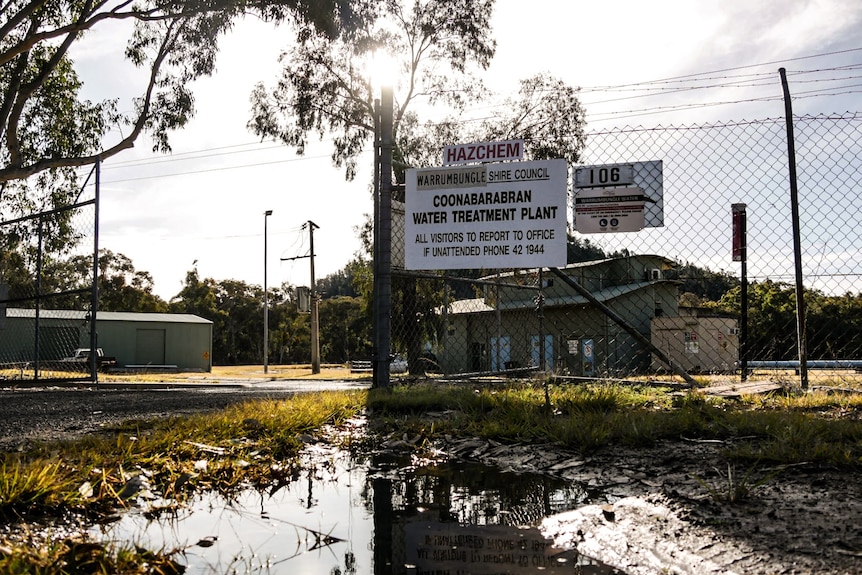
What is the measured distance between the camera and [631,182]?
608 centimetres

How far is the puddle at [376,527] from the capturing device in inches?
89.4

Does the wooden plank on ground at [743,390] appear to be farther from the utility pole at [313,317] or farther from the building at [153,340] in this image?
the building at [153,340]

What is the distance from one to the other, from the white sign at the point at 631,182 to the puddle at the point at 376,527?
131 inches

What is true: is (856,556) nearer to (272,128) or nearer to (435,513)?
(435,513)

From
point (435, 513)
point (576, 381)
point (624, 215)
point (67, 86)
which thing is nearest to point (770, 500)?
point (435, 513)

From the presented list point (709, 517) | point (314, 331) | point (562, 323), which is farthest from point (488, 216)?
point (314, 331)

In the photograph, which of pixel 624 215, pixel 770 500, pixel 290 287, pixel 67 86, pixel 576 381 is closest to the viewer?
pixel 770 500

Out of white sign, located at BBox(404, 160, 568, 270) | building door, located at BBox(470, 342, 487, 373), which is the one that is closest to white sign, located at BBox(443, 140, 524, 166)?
white sign, located at BBox(404, 160, 568, 270)

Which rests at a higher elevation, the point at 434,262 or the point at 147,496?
the point at 434,262

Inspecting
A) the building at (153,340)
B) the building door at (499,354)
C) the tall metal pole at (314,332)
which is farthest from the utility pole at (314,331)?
the building door at (499,354)

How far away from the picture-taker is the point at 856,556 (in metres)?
2.09

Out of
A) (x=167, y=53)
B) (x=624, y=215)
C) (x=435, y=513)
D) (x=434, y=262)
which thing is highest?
(x=167, y=53)

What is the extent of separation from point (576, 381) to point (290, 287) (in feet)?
238

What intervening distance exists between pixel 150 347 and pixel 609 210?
4170cm
